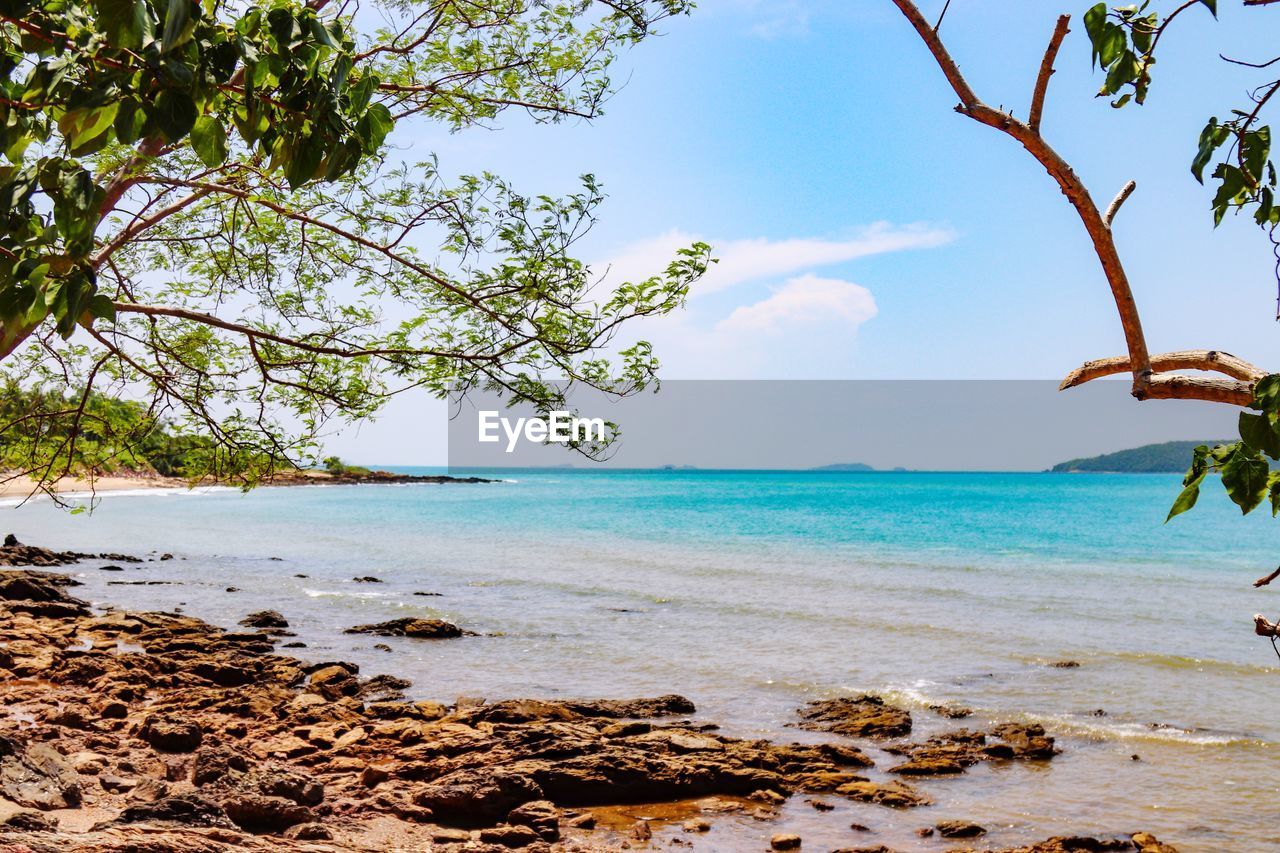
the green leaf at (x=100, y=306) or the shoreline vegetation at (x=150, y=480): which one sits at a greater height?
the green leaf at (x=100, y=306)

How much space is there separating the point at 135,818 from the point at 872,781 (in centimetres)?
613

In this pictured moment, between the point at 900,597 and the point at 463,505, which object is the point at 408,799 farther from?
the point at 463,505

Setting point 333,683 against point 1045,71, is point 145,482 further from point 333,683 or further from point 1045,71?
point 1045,71

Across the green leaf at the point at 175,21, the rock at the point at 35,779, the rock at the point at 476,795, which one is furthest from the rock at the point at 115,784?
the green leaf at the point at 175,21

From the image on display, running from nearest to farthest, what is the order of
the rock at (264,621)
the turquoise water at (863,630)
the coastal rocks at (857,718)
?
the turquoise water at (863,630) < the coastal rocks at (857,718) < the rock at (264,621)

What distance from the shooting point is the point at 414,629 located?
1652 cm

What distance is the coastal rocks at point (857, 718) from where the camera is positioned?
10.9 meters

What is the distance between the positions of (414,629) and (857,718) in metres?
7.96

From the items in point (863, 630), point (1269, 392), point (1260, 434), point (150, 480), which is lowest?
point (863, 630)

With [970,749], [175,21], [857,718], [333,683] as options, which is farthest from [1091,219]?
[333,683]

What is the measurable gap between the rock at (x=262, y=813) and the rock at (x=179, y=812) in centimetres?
43

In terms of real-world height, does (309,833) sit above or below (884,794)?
above

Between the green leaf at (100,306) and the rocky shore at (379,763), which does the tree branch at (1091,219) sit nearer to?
the green leaf at (100,306)

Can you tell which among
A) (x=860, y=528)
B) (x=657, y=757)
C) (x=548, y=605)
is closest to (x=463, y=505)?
(x=860, y=528)
